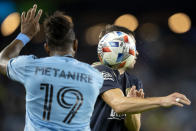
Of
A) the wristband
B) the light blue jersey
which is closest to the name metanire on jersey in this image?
the light blue jersey

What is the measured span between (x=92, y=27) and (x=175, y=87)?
477 centimetres

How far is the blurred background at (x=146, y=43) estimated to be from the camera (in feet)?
37.3

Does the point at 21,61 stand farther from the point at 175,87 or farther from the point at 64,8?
the point at 64,8

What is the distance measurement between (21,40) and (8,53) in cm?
19

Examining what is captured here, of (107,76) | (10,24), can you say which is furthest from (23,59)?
(10,24)

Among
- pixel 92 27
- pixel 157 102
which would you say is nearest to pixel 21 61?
pixel 157 102

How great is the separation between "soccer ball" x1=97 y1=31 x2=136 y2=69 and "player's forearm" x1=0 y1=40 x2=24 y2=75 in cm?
95

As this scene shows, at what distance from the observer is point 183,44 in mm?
13188

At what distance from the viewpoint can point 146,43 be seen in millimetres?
13602

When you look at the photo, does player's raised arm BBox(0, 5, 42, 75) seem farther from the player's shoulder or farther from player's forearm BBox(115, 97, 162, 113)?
player's forearm BBox(115, 97, 162, 113)

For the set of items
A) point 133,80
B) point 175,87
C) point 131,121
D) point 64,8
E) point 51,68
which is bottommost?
point 175,87

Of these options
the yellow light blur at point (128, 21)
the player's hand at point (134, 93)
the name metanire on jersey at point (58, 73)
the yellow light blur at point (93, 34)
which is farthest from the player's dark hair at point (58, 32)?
the yellow light blur at point (128, 21)

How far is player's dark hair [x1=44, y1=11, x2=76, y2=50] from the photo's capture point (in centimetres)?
300

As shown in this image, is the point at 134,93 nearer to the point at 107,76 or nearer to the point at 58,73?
→ the point at 107,76
